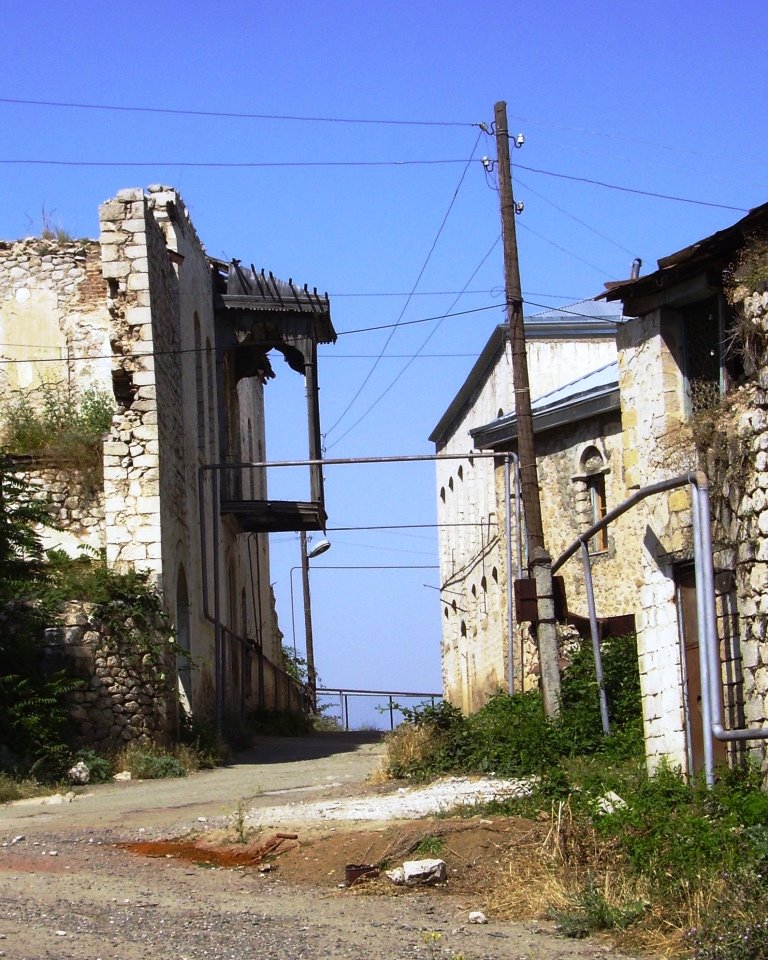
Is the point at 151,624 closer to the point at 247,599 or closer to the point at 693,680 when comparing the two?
the point at 693,680

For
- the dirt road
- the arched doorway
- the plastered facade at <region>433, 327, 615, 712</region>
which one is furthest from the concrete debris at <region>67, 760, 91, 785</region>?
the plastered facade at <region>433, 327, 615, 712</region>

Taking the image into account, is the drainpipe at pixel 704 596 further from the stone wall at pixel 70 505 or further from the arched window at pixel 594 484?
the arched window at pixel 594 484

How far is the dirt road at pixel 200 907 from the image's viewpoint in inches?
311

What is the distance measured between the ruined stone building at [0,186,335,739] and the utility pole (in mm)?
5074

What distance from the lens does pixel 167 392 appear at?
21.7m

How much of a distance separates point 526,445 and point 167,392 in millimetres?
6076

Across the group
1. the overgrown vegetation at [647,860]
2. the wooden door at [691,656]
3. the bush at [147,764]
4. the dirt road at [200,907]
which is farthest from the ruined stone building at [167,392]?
the overgrown vegetation at [647,860]

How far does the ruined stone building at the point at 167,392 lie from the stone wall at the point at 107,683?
39mm

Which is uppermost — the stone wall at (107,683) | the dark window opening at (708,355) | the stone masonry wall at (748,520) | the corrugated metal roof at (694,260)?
the corrugated metal roof at (694,260)

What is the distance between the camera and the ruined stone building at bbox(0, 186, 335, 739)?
20.4 meters

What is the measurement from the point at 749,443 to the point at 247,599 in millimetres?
19911

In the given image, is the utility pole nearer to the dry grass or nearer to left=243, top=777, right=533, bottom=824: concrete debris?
the dry grass

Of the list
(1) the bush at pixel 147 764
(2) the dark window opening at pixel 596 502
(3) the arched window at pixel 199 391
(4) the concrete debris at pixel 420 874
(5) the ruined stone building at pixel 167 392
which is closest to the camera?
(4) the concrete debris at pixel 420 874

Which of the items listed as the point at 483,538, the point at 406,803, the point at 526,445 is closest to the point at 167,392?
the point at 526,445
